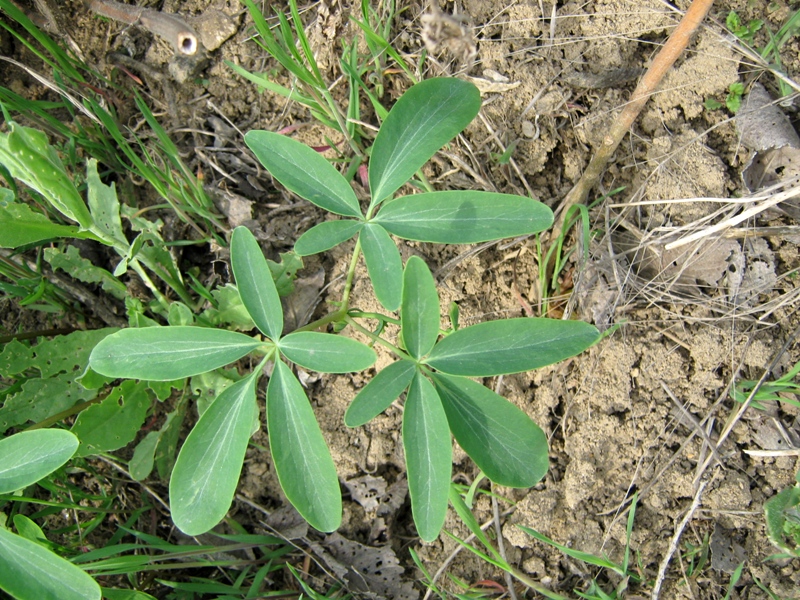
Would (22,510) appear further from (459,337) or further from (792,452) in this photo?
(792,452)

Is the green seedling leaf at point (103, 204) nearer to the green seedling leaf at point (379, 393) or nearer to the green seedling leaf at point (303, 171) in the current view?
the green seedling leaf at point (303, 171)

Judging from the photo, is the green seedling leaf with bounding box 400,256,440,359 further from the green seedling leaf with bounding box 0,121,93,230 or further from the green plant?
the green seedling leaf with bounding box 0,121,93,230

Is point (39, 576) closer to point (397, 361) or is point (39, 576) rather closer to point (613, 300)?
point (397, 361)

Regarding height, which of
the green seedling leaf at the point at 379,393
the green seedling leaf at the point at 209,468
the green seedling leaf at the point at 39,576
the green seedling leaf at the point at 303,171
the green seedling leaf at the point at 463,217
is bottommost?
the green seedling leaf at the point at 39,576

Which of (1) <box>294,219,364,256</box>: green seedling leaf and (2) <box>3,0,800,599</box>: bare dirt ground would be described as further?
(2) <box>3,0,800,599</box>: bare dirt ground

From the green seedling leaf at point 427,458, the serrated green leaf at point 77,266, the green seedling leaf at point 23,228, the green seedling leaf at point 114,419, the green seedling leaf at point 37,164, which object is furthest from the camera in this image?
the serrated green leaf at point 77,266

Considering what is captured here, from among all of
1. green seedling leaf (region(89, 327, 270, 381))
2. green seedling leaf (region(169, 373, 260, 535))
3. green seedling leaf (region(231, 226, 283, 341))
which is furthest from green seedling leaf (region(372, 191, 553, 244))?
green seedling leaf (region(169, 373, 260, 535))

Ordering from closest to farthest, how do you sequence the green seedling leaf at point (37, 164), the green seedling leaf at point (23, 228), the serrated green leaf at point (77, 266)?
the green seedling leaf at point (37, 164)
the green seedling leaf at point (23, 228)
the serrated green leaf at point (77, 266)

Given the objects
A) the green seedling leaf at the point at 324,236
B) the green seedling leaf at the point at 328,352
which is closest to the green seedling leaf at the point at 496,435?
the green seedling leaf at the point at 328,352
